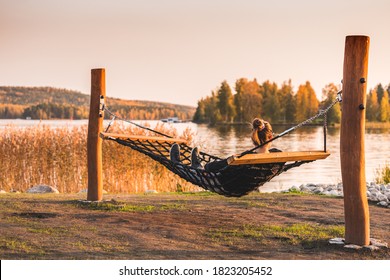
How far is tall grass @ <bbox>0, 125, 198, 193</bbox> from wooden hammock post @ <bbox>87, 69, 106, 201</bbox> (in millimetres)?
2102

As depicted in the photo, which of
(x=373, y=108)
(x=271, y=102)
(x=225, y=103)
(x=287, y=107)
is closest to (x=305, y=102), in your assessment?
(x=287, y=107)

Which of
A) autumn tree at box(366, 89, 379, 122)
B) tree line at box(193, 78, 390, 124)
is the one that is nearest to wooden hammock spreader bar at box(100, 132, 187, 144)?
tree line at box(193, 78, 390, 124)

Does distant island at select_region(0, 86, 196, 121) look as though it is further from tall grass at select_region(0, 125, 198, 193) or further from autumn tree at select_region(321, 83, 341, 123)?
autumn tree at select_region(321, 83, 341, 123)

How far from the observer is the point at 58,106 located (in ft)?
40.9

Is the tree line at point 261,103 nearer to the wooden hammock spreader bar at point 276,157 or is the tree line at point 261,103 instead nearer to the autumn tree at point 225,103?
the autumn tree at point 225,103

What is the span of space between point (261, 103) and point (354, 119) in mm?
25190

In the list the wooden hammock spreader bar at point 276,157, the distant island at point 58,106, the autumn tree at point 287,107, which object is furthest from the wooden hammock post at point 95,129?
the autumn tree at point 287,107

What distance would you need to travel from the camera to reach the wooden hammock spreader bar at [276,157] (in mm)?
3795

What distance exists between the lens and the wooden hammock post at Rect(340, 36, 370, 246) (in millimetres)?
3582

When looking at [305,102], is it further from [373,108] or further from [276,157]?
[276,157]

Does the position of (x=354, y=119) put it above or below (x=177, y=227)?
above

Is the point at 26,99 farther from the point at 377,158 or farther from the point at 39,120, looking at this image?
the point at 377,158

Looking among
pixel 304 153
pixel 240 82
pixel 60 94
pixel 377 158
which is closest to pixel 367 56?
pixel 304 153

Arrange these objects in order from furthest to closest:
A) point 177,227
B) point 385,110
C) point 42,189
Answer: point 385,110, point 42,189, point 177,227
